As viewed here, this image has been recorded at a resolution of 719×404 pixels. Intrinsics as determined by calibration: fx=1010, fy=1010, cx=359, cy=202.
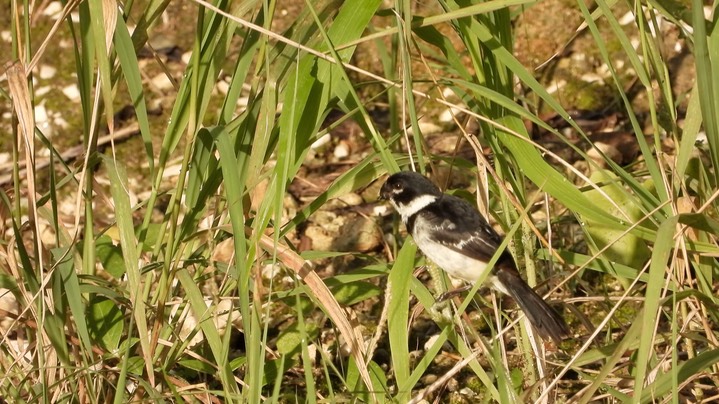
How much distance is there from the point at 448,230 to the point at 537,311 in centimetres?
49

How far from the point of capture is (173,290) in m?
3.63

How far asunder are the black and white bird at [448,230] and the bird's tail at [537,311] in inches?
1.1

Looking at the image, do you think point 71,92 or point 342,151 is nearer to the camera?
point 342,151

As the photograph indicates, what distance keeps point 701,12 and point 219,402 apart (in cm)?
182

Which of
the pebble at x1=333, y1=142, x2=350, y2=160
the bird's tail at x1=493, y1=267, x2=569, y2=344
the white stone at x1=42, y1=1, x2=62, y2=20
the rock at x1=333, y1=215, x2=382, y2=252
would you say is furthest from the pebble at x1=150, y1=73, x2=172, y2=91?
the bird's tail at x1=493, y1=267, x2=569, y2=344

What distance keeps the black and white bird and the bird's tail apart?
29mm

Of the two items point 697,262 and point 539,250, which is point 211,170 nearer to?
point 539,250

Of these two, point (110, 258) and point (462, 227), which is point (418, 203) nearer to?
point (462, 227)

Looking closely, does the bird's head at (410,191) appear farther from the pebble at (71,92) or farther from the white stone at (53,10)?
the white stone at (53,10)

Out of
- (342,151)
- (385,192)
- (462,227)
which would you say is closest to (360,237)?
(342,151)

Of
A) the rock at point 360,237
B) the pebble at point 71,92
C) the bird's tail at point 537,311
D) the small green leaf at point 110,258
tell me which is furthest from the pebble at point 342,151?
the bird's tail at point 537,311

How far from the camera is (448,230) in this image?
3.40 meters

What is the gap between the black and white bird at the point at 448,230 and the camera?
3285 millimetres

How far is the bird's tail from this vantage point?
3.00 metres
